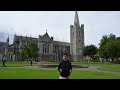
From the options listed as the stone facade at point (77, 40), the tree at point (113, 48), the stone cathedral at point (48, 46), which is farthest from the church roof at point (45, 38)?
the tree at point (113, 48)

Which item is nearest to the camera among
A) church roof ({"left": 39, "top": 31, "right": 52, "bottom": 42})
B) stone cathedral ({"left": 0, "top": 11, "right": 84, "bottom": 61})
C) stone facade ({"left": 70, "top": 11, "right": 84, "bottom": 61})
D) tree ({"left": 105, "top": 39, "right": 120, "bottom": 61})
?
tree ({"left": 105, "top": 39, "right": 120, "bottom": 61})

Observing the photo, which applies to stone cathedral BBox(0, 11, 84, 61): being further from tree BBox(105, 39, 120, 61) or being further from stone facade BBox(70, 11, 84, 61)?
tree BBox(105, 39, 120, 61)

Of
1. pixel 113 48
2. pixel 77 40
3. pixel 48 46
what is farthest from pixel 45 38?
pixel 113 48

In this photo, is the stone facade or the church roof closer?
the church roof

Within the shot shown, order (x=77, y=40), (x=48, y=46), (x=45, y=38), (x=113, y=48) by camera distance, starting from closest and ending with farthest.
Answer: (x=113, y=48)
(x=45, y=38)
(x=48, y=46)
(x=77, y=40)

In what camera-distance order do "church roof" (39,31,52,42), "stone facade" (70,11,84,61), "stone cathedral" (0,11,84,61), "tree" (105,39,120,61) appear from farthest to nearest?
1. "stone facade" (70,11,84,61)
2. "church roof" (39,31,52,42)
3. "stone cathedral" (0,11,84,61)
4. "tree" (105,39,120,61)

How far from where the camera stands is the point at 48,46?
348ft

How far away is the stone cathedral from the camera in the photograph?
9775cm

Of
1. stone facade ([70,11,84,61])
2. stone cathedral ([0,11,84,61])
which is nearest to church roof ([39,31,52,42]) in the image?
stone cathedral ([0,11,84,61])

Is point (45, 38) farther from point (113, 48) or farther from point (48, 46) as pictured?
point (113, 48)

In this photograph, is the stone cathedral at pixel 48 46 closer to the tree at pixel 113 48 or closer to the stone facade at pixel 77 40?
the stone facade at pixel 77 40

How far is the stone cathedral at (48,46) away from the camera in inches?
3848

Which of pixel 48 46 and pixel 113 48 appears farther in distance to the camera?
pixel 48 46
